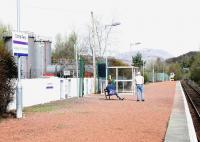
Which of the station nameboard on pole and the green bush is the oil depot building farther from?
the green bush

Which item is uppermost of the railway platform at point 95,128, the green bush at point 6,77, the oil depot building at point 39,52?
the oil depot building at point 39,52

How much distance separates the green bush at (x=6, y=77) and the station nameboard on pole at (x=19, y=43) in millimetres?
296

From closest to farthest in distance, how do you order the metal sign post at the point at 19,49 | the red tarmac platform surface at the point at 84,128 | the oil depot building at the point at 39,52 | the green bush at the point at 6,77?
the red tarmac platform surface at the point at 84,128 → the green bush at the point at 6,77 → the metal sign post at the point at 19,49 → the oil depot building at the point at 39,52

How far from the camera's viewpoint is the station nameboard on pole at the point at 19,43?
16.8 m

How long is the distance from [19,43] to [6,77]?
1625 mm

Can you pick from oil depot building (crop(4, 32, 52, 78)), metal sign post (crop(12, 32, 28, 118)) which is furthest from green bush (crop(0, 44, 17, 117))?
oil depot building (crop(4, 32, 52, 78))

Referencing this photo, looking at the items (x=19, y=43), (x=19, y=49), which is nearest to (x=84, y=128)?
(x=19, y=49)

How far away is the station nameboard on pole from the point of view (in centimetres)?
1679

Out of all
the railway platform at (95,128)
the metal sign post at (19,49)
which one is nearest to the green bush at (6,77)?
the metal sign post at (19,49)

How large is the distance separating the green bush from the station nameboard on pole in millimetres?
296

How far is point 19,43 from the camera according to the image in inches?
675

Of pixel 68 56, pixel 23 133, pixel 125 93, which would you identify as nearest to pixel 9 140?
pixel 23 133

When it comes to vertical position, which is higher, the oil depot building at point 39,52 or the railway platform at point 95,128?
the oil depot building at point 39,52

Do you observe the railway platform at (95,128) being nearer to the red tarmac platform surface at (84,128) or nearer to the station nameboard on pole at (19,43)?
the red tarmac platform surface at (84,128)
